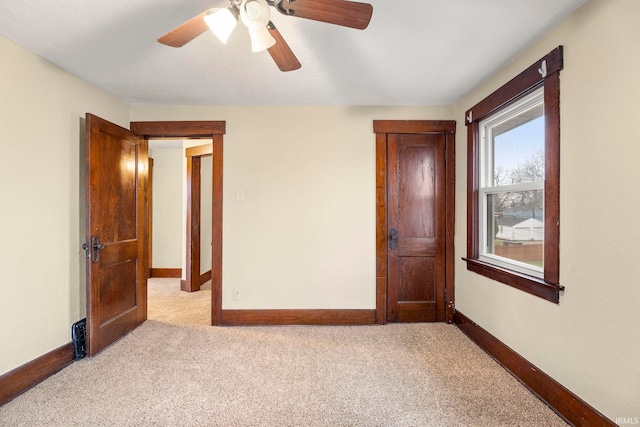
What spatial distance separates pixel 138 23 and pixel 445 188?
2880 millimetres

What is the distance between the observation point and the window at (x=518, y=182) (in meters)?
1.86

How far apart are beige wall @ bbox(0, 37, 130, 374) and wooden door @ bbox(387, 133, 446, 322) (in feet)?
9.22

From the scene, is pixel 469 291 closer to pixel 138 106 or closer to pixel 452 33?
pixel 452 33

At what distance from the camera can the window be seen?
1.86 m

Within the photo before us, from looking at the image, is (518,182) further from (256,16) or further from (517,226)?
(256,16)

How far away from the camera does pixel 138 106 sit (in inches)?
124

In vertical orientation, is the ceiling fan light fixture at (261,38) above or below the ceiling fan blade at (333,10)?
below

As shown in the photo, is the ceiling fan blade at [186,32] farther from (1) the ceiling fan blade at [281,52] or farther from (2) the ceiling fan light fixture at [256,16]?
(1) the ceiling fan blade at [281,52]

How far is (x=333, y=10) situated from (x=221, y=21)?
1.64 ft

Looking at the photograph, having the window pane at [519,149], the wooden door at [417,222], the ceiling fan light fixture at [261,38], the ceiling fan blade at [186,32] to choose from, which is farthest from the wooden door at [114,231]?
the window pane at [519,149]

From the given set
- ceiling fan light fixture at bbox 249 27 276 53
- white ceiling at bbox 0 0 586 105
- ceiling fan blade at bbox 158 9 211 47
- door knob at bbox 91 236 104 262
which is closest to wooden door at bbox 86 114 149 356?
door knob at bbox 91 236 104 262

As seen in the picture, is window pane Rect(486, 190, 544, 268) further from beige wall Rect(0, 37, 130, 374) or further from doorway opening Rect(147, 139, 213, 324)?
beige wall Rect(0, 37, 130, 374)

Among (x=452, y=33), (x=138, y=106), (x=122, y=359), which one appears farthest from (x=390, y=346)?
(x=138, y=106)

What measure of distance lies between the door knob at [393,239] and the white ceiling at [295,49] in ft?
4.36
